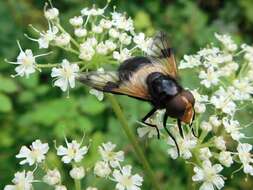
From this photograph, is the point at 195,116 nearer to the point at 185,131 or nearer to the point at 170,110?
the point at 185,131

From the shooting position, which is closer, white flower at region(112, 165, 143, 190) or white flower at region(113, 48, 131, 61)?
white flower at region(112, 165, 143, 190)

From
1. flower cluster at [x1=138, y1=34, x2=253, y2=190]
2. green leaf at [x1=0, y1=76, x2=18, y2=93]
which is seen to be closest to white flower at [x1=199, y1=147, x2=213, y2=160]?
flower cluster at [x1=138, y1=34, x2=253, y2=190]

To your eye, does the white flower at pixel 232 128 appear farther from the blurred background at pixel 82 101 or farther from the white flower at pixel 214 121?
the blurred background at pixel 82 101

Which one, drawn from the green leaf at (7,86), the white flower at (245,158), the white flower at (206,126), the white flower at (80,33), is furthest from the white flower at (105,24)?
the green leaf at (7,86)

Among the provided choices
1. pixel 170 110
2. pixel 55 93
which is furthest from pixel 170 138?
pixel 55 93

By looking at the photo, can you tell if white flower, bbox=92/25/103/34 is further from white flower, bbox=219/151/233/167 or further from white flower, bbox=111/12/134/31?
white flower, bbox=219/151/233/167
